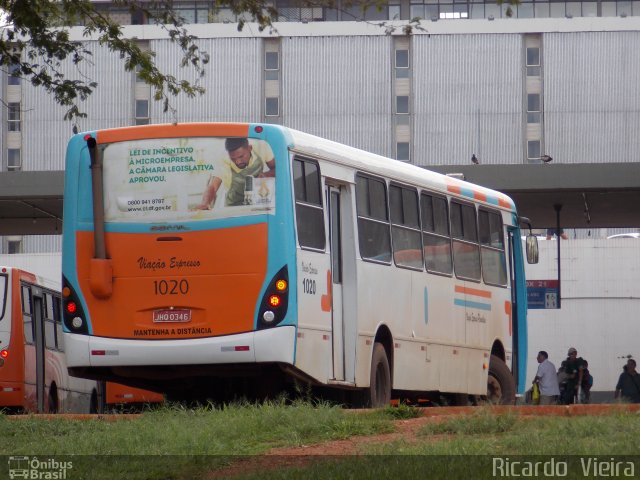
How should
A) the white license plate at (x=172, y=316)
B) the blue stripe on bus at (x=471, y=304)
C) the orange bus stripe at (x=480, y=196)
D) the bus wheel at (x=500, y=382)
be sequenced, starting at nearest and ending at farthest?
the white license plate at (x=172, y=316) → the blue stripe on bus at (x=471, y=304) → the orange bus stripe at (x=480, y=196) → the bus wheel at (x=500, y=382)

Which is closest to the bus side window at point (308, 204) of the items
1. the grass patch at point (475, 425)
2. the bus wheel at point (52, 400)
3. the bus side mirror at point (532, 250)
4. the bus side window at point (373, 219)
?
the bus side window at point (373, 219)

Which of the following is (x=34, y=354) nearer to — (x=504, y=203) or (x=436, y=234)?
(x=436, y=234)

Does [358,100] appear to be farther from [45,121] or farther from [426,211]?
[426,211]

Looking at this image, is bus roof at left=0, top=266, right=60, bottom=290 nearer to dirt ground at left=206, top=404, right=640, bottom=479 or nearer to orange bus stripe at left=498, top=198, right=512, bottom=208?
orange bus stripe at left=498, top=198, right=512, bottom=208

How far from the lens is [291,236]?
13.2 m

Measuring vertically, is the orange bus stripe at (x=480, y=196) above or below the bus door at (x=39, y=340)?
above

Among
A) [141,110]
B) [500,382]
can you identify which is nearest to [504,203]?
[500,382]

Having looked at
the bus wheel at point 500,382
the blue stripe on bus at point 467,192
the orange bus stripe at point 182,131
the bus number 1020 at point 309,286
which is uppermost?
the orange bus stripe at point 182,131

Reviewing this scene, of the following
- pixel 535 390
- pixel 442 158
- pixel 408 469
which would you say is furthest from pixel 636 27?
pixel 408 469

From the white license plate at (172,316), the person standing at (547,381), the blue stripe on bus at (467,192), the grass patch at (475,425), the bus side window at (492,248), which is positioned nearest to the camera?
the grass patch at (475,425)

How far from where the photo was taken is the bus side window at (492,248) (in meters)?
18.7

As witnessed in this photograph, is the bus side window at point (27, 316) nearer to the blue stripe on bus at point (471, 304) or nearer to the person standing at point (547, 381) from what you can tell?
the blue stripe on bus at point (471, 304)

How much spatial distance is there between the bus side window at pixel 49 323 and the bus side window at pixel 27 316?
3.18ft

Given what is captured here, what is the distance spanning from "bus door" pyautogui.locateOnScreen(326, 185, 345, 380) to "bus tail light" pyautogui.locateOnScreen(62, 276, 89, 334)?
2671mm
